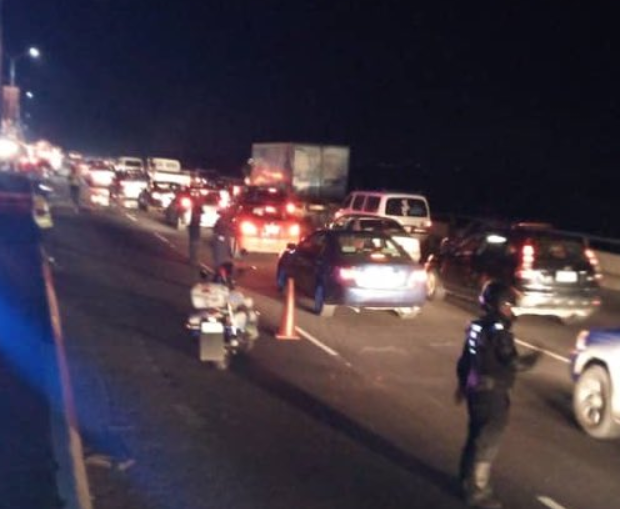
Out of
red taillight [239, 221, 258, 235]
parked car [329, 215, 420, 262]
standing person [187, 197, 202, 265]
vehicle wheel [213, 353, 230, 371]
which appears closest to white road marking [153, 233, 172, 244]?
red taillight [239, 221, 258, 235]

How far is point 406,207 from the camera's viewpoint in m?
27.6

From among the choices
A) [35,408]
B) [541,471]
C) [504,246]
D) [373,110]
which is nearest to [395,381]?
[541,471]

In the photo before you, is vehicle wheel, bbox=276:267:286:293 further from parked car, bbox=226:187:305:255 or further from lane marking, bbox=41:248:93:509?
lane marking, bbox=41:248:93:509

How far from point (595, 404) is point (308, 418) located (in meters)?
2.68

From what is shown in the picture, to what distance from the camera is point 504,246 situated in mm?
17281

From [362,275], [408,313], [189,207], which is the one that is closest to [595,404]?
[362,275]

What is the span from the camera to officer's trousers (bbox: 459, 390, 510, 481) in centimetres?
734

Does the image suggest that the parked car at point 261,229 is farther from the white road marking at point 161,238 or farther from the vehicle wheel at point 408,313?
the vehicle wheel at point 408,313

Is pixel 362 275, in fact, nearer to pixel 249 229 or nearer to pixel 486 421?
pixel 486 421

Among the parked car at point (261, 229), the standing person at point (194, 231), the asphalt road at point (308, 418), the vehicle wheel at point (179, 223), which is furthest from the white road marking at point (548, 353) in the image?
the vehicle wheel at point (179, 223)

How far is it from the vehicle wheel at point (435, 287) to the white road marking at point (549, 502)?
38.6 ft

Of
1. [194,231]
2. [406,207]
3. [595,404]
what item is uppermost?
[406,207]

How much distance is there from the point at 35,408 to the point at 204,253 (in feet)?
55.8

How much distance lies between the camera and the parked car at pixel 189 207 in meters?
33.7
